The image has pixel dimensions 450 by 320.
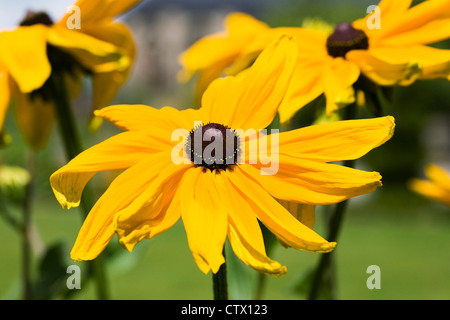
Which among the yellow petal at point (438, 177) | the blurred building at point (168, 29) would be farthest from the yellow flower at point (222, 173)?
the blurred building at point (168, 29)

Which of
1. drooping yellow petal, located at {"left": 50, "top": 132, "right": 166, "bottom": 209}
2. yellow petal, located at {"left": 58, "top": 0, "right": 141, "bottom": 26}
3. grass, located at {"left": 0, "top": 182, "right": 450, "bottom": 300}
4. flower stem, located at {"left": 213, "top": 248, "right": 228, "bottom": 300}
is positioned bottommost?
grass, located at {"left": 0, "top": 182, "right": 450, "bottom": 300}

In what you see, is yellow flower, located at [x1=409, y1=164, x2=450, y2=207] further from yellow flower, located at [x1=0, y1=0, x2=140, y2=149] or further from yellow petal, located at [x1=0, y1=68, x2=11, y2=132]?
yellow petal, located at [x1=0, y1=68, x2=11, y2=132]

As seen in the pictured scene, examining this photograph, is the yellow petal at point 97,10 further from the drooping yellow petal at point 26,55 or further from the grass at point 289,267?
the grass at point 289,267

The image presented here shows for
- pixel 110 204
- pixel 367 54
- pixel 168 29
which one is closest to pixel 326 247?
pixel 110 204

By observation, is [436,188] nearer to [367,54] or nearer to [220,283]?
[367,54]

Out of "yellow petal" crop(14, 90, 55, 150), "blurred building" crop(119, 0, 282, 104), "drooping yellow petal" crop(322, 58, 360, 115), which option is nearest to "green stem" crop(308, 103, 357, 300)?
"drooping yellow petal" crop(322, 58, 360, 115)

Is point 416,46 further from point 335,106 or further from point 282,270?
point 282,270

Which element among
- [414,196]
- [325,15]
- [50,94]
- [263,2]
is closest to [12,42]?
[50,94]
